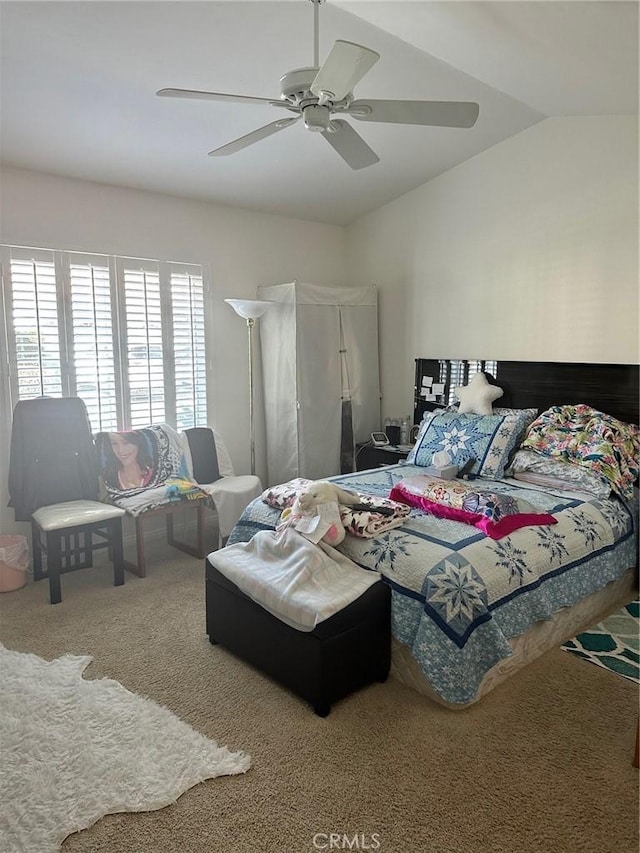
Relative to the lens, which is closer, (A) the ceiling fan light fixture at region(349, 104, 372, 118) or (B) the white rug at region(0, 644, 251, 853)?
(B) the white rug at region(0, 644, 251, 853)

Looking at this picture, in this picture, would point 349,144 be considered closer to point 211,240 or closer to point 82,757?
point 211,240

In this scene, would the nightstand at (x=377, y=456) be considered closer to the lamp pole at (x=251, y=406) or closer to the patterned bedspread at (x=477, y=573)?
the lamp pole at (x=251, y=406)

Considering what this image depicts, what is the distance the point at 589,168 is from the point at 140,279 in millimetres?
3093

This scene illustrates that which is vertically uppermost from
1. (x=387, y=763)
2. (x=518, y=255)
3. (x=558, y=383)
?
(x=518, y=255)

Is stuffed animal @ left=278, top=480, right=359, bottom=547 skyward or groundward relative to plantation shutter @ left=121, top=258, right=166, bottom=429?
groundward

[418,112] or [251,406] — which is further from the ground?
[418,112]

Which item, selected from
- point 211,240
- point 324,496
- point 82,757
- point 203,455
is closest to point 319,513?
point 324,496

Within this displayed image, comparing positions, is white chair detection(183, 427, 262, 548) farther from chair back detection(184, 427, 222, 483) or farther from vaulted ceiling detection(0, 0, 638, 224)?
vaulted ceiling detection(0, 0, 638, 224)

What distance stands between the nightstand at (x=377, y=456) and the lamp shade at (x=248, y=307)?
1392mm

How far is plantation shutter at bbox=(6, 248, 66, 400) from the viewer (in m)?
3.64

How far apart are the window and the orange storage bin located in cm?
88

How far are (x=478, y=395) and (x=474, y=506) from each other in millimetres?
1547

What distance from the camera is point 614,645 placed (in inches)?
108

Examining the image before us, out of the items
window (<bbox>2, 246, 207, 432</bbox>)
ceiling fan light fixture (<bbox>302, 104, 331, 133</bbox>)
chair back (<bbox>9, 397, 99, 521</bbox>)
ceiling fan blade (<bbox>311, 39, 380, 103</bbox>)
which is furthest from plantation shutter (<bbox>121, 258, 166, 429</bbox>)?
ceiling fan blade (<bbox>311, 39, 380, 103</bbox>)
